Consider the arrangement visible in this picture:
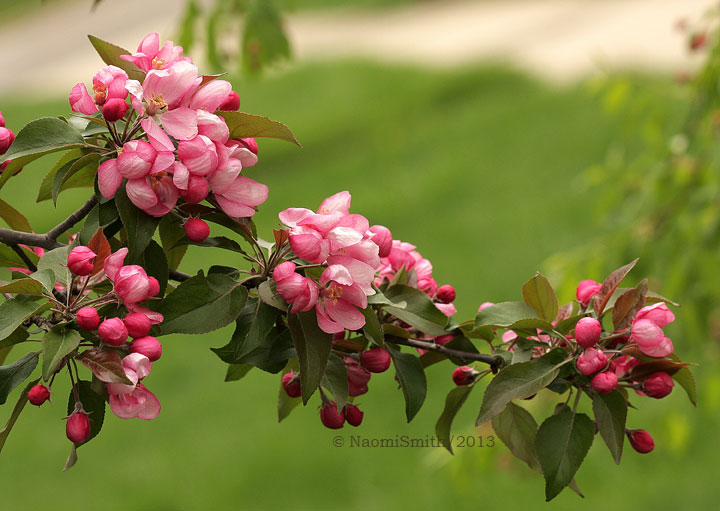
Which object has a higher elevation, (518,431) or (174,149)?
(174,149)

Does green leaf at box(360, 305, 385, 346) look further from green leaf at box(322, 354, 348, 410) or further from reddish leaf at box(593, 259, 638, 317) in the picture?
reddish leaf at box(593, 259, 638, 317)

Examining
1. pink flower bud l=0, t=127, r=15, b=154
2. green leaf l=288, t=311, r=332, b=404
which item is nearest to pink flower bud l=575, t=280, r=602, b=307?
green leaf l=288, t=311, r=332, b=404

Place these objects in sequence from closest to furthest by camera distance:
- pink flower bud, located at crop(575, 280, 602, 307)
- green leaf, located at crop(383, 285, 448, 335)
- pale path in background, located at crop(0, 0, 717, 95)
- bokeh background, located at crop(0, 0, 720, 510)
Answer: green leaf, located at crop(383, 285, 448, 335) < pink flower bud, located at crop(575, 280, 602, 307) < bokeh background, located at crop(0, 0, 720, 510) < pale path in background, located at crop(0, 0, 717, 95)

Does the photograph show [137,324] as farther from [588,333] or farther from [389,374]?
[389,374]

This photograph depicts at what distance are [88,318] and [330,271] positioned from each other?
0.24 m

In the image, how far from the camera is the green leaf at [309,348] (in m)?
0.91

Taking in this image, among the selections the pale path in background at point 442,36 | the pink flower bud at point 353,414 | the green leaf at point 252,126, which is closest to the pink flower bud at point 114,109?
the green leaf at point 252,126

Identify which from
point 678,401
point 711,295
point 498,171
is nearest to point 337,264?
point 711,295

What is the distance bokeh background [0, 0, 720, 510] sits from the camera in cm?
336

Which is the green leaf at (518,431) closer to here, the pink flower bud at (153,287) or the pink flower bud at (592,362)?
the pink flower bud at (592,362)

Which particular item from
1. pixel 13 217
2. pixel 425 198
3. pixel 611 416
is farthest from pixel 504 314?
pixel 425 198

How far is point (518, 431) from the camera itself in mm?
1132

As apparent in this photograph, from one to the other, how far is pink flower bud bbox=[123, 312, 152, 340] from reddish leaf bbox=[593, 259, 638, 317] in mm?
513

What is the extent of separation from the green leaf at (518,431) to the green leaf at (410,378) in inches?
4.5
